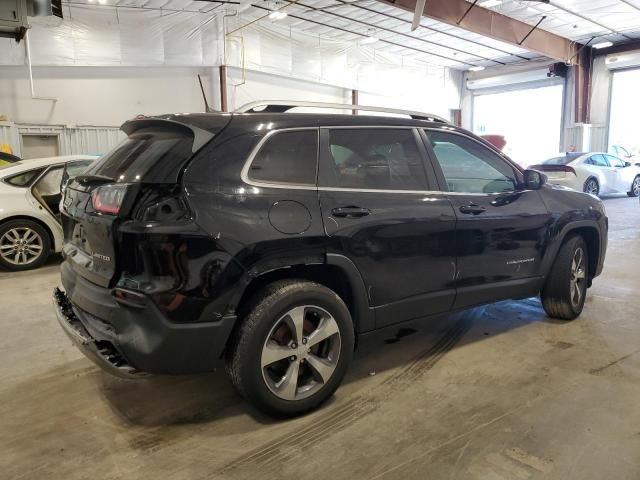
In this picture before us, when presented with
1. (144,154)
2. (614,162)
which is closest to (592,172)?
(614,162)

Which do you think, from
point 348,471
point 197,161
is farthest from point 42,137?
point 348,471

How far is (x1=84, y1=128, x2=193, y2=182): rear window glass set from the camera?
241 centimetres

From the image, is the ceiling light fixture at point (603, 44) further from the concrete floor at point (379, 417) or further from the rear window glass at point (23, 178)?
the rear window glass at point (23, 178)

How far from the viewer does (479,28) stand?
1313 cm

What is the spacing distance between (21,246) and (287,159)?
496cm

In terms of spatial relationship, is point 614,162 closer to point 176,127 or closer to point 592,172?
point 592,172

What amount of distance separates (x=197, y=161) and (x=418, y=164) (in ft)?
4.83

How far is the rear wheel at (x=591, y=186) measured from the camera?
13.1m

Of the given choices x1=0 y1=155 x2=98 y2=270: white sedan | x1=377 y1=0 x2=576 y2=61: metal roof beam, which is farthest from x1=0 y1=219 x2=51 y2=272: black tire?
x1=377 y1=0 x2=576 y2=61: metal roof beam

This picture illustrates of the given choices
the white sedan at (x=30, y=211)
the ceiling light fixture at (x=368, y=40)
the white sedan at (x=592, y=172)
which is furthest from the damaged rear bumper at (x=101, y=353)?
the ceiling light fixture at (x=368, y=40)

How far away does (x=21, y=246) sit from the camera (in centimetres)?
614

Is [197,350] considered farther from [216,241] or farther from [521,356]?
[521,356]

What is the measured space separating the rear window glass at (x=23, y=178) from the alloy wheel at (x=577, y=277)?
20.3 ft

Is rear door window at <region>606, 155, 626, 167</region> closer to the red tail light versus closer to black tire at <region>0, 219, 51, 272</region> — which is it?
black tire at <region>0, 219, 51, 272</region>
